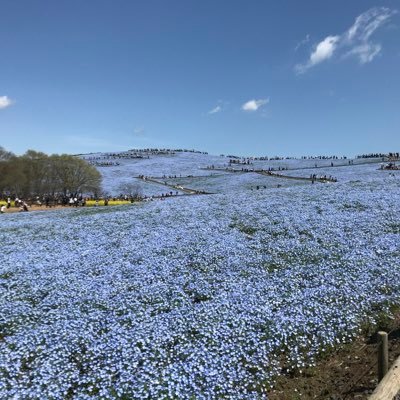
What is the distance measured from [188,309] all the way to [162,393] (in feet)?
12.1

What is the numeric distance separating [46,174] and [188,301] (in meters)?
56.8

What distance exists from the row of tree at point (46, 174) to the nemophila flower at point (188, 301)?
4245 centimetres

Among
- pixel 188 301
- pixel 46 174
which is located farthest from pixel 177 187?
pixel 188 301

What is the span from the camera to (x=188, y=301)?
12.4 meters

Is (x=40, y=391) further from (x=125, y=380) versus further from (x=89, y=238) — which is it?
(x=89, y=238)

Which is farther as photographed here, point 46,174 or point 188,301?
point 46,174

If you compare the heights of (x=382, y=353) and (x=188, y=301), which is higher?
(x=382, y=353)

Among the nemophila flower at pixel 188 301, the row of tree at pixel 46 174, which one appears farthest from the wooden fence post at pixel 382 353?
the row of tree at pixel 46 174

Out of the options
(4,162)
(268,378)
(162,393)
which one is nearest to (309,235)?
(268,378)

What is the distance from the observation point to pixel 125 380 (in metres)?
8.48

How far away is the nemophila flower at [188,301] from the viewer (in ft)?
28.9

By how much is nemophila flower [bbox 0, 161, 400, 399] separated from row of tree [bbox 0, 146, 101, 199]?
42454mm

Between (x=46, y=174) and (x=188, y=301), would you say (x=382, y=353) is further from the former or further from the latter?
(x=46, y=174)

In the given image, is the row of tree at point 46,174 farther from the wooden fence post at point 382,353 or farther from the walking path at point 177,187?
the wooden fence post at point 382,353
